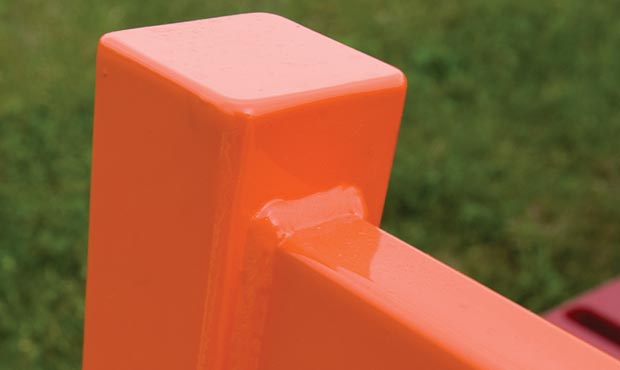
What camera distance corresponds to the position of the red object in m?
2.19

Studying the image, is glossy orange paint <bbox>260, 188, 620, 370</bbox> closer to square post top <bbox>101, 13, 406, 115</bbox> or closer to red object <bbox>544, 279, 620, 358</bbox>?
square post top <bbox>101, 13, 406, 115</bbox>

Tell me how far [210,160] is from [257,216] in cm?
8

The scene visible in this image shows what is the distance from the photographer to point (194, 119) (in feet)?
3.49

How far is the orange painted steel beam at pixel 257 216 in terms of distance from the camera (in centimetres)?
96

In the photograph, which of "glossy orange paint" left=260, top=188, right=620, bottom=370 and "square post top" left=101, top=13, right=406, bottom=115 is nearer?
"glossy orange paint" left=260, top=188, right=620, bottom=370

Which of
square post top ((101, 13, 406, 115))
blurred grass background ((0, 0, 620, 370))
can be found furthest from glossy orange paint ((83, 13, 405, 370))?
blurred grass background ((0, 0, 620, 370))

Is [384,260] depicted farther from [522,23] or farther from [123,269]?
[522,23]

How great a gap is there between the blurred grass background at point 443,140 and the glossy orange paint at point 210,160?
1889mm

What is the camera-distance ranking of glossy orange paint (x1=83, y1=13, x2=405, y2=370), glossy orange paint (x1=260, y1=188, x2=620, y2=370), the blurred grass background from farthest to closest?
the blurred grass background → glossy orange paint (x1=83, y1=13, x2=405, y2=370) → glossy orange paint (x1=260, y1=188, x2=620, y2=370)

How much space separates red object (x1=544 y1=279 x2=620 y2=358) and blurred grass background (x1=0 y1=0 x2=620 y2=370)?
118cm

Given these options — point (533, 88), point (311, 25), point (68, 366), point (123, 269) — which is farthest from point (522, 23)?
point (123, 269)

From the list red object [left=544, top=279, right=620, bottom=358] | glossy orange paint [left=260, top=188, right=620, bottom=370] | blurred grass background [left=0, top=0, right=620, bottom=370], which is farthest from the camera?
blurred grass background [left=0, top=0, right=620, bottom=370]

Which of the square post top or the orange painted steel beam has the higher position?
the square post top

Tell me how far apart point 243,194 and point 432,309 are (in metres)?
0.25
